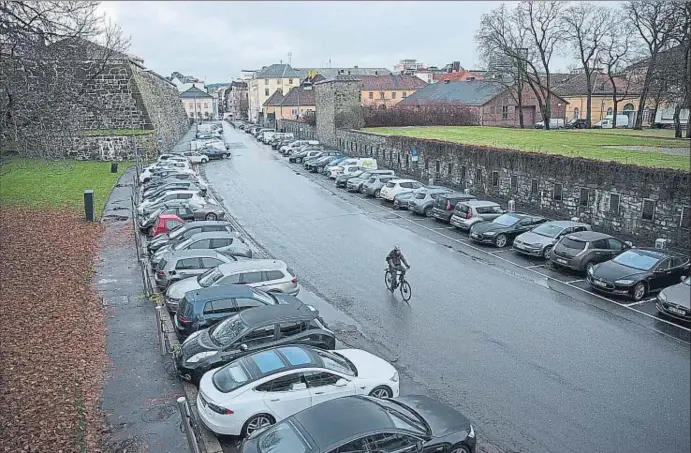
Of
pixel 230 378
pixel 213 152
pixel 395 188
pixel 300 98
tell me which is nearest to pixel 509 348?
pixel 230 378

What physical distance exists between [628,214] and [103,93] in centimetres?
3968

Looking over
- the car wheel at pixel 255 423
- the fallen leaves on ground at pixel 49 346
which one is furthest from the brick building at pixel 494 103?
the car wheel at pixel 255 423

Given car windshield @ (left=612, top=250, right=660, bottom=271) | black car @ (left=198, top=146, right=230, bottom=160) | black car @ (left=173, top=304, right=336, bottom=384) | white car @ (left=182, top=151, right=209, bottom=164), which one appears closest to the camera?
black car @ (left=173, top=304, right=336, bottom=384)

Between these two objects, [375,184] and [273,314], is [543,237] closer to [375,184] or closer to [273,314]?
[273,314]

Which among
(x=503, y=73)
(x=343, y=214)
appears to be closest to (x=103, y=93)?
(x=343, y=214)

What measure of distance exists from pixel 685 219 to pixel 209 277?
48.5ft

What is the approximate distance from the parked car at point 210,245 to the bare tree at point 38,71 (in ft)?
16.6

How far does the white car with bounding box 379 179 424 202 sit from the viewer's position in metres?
29.8

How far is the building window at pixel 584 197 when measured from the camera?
A: 75.2 ft

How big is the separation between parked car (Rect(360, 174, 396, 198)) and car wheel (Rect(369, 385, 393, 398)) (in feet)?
73.2

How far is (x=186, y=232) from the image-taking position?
19219 millimetres

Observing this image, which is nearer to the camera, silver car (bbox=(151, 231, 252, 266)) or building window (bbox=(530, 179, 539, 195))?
silver car (bbox=(151, 231, 252, 266))

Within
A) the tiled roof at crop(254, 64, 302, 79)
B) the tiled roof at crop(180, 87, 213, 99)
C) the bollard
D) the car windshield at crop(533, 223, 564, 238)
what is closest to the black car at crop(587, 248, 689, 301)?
the car windshield at crop(533, 223, 564, 238)

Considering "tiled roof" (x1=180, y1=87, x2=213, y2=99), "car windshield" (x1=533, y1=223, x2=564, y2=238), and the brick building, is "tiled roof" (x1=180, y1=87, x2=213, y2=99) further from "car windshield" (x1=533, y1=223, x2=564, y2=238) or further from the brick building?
"car windshield" (x1=533, y1=223, x2=564, y2=238)
